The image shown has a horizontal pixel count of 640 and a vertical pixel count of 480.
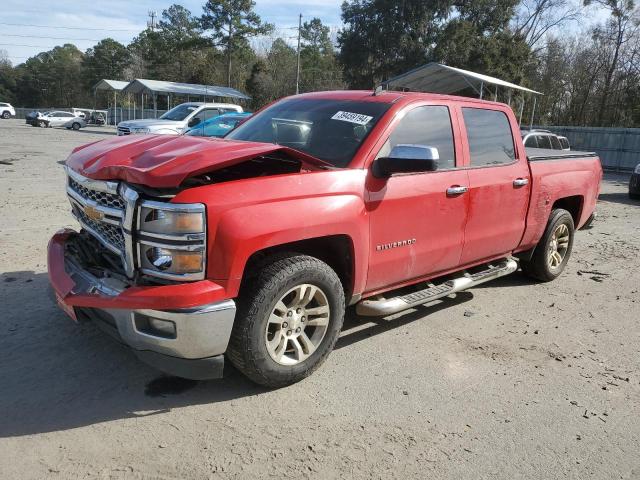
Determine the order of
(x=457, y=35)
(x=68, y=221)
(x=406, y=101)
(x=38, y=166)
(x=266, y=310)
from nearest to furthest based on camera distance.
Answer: (x=266, y=310), (x=406, y=101), (x=68, y=221), (x=38, y=166), (x=457, y=35)

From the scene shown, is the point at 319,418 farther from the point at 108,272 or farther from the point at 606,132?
the point at 606,132

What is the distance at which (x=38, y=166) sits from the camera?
44.2ft

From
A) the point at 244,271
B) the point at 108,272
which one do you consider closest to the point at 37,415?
the point at 108,272

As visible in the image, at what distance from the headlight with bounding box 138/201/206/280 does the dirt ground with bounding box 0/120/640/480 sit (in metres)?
0.88

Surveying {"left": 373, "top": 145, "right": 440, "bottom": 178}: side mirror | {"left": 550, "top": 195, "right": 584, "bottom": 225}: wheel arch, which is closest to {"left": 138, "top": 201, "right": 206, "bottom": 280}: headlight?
{"left": 373, "top": 145, "right": 440, "bottom": 178}: side mirror

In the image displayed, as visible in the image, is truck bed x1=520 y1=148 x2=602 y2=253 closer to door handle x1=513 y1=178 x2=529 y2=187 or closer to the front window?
door handle x1=513 y1=178 x2=529 y2=187

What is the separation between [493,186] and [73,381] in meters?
3.57

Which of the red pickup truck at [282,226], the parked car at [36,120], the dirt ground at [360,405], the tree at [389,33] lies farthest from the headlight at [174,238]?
the parked car at [36,120]

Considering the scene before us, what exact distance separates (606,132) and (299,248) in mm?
26247

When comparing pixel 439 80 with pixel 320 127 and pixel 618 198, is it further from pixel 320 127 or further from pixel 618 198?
pixel 320 127

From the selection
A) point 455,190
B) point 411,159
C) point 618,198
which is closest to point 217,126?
point 618,198

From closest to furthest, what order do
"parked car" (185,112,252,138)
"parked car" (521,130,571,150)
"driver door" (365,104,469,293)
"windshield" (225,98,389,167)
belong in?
"driver door" (365,104,469,293), "windshield" (225,98,389,167), "parked car" (521,130,571,150), "parked car" (185,112,252,138)

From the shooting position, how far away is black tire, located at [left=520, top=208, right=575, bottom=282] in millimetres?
5652

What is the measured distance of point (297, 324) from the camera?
3371 millimetres
